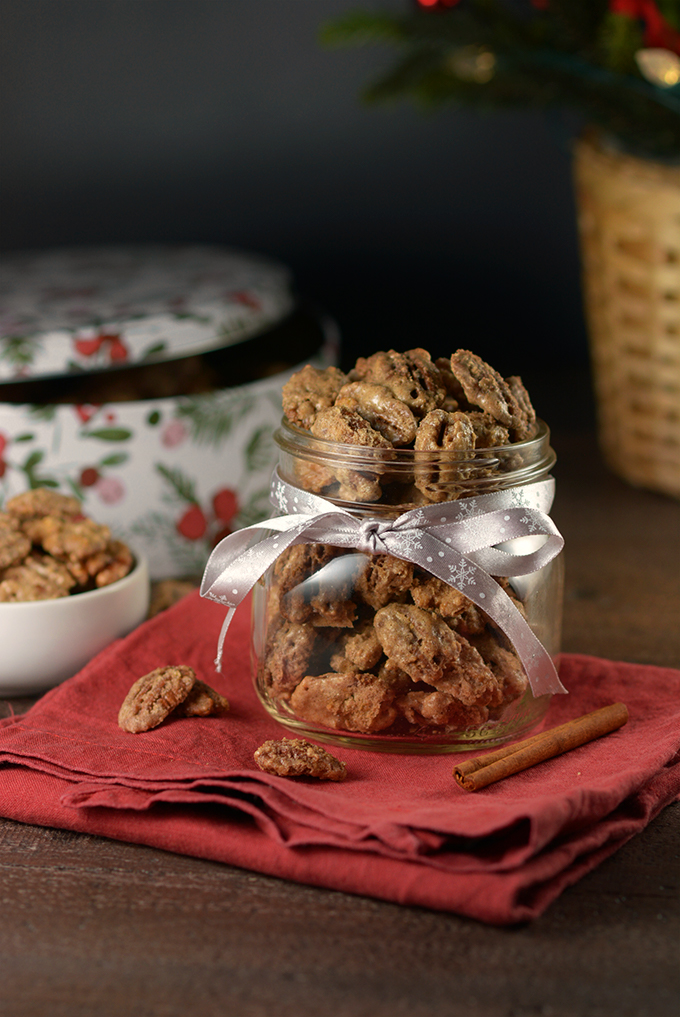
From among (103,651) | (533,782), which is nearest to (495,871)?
(533,782)

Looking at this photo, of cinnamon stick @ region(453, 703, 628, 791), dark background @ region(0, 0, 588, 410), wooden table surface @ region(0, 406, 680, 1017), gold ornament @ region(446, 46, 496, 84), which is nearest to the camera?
wooden table surface @ region(0, 406, 680, 1017)

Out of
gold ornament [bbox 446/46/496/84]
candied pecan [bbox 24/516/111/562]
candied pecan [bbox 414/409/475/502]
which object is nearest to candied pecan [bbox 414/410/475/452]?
candied pecan [bbox 414/409/475/502]

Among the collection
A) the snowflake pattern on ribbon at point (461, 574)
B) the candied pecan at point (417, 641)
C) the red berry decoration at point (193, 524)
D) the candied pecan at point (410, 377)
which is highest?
the candied pecan at point (410, 377)

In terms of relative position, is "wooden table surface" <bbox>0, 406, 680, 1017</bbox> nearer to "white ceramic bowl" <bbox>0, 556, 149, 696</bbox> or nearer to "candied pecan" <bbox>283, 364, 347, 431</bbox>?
"white ceramic bowl" <bbox>0, 556, 149, 696</bbox>

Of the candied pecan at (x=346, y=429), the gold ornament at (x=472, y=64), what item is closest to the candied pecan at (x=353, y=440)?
the candied pecan at (x=346, y=429)

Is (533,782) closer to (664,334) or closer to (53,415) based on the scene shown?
(53,415)

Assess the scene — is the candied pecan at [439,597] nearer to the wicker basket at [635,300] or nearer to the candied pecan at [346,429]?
the candied pecan at [346,429]

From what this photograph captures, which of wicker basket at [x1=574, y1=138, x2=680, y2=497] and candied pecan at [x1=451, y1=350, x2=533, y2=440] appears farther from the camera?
wicker basket at [x1=574, y1=138, x2=680, y2=497]
